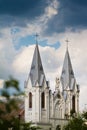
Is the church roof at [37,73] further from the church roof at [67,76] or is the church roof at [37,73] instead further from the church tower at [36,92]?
the church roof at [67,76]

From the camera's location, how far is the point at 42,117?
68188mm

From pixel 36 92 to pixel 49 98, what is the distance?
271 cm

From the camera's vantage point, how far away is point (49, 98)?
229ft

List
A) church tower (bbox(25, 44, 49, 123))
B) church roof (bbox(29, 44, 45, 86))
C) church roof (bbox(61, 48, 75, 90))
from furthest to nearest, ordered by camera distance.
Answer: church roof (bbox(61, 48, 75, 90)) → church roof (bbox(29, 44, 45, 86)) → church tower (bbox(25, 44, 49, 123))

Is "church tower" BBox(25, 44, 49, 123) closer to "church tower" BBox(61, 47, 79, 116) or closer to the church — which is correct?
the church

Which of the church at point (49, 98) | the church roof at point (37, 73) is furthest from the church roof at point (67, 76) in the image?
the church roof at point (37, 73)

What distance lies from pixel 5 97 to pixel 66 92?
59289mm

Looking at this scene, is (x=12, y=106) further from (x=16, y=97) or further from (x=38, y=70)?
(x=38, y=70)

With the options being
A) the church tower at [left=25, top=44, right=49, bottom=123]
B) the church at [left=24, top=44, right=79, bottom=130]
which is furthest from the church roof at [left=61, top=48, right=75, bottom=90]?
the church tower at [left=25, top=44, right=49, bottom=123]

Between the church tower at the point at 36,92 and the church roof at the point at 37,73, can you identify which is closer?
the church tower at the point at 36,92

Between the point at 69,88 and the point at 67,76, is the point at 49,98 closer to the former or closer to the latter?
the point at 69,88

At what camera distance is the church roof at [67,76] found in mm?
71562

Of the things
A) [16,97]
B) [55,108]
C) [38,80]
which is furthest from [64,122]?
[16,97]

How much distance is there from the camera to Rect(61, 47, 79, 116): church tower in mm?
71625
